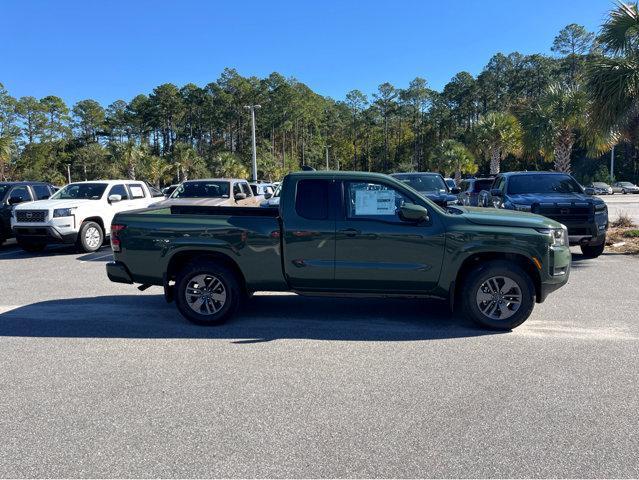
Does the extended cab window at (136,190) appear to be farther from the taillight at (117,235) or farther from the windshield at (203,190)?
the taillight at (117,235)

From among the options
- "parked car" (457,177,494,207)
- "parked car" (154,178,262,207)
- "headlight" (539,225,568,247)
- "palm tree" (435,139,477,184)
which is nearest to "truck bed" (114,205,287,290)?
"headlight" (539,225,568,247)

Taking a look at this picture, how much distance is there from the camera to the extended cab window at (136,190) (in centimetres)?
1457

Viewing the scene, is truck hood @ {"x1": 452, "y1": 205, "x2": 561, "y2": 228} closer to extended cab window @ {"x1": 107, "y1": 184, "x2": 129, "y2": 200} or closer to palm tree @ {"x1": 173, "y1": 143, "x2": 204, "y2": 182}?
extended cab window @ {"x1": 107, "y1": 184, "x2": 129, "y2": 200}

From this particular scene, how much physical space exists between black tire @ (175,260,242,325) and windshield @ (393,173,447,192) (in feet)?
30.5

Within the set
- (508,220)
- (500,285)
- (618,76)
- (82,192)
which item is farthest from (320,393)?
(82,192)

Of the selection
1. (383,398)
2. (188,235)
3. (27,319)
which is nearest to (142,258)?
(188,235)

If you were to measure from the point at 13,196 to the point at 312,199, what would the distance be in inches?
471

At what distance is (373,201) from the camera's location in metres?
5.97

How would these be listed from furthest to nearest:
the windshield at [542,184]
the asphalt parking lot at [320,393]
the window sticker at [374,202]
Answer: the windshield at [542,184] < the window sticker at [374,202] < the asphalt parking lot at [320,393]

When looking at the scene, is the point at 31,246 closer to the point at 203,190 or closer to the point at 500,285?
the point at 203,190

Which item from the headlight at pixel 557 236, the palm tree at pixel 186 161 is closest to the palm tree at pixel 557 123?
the headlight at pixel 557 236

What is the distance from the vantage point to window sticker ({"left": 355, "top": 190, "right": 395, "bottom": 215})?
5934 millimetres

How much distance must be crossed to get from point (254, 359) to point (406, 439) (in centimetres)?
201

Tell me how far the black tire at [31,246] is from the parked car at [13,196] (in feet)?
3.92
